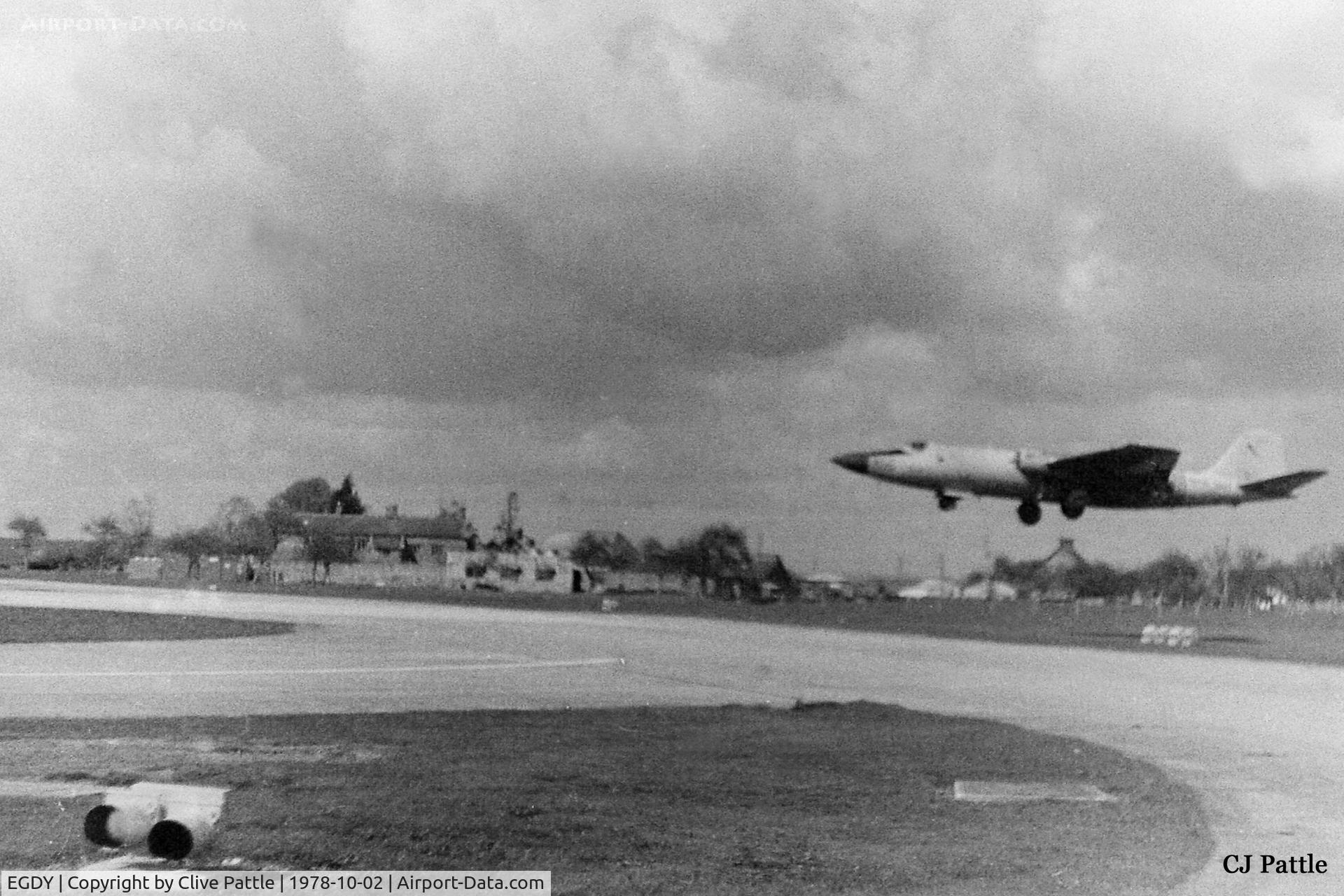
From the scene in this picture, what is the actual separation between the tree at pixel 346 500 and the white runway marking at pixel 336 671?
9.44ft

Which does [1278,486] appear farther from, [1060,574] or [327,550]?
[327,550]

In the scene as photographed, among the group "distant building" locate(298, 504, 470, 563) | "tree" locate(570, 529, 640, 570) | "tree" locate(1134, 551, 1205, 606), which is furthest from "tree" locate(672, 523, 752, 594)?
"tree" locate(1134, 551, 1205, 606)

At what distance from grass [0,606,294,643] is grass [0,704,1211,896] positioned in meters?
10.6

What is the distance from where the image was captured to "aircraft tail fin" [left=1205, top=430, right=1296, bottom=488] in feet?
55.9

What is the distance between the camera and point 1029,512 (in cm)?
1906

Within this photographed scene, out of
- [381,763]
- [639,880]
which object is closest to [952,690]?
[381,763]

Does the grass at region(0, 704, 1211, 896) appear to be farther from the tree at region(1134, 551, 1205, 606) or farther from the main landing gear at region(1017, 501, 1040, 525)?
the tree at region(1134, 551, 1205, 606)

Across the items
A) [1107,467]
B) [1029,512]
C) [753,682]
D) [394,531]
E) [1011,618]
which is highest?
[1107,467]

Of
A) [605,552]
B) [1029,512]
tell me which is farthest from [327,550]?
[1029,512]

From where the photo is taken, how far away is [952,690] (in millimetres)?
21109

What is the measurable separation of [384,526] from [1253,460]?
45.2ft

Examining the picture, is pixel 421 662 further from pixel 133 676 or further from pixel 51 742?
pixel 51 742

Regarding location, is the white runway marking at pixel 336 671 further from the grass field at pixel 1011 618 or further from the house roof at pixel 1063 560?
the house roof at pixel 1063 560

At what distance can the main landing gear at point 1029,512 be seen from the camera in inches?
748
